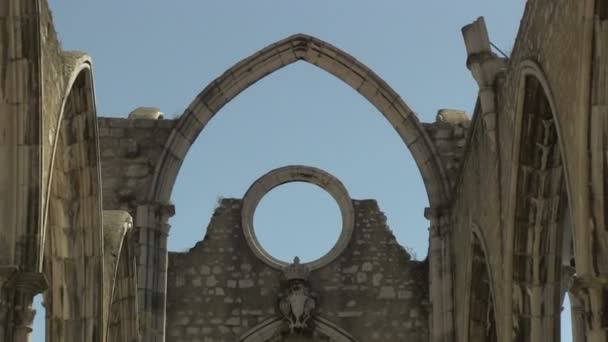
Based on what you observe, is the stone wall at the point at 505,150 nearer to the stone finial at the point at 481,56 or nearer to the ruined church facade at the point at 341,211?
the ruined church facade at the point at 341,211

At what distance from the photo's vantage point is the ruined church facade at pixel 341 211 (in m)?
12.0

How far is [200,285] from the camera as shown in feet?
72.6

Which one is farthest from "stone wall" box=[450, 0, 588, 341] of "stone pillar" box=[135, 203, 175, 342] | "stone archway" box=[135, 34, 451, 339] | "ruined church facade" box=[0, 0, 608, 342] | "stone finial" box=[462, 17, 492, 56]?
"stone pillar" box=[135, 203, 175, 342]

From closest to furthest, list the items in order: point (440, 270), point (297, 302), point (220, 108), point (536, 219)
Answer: point (536, 219), point (440, 270), point (220, 108), point (297, 302)

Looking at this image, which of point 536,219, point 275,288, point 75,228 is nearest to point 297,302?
point 275,288

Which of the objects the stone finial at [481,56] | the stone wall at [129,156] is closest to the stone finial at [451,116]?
the stone wall at [129,156]

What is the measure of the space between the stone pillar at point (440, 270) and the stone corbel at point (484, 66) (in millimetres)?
4103

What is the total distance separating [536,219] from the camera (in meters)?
15.1

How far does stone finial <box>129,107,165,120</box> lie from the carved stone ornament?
280 centimetres

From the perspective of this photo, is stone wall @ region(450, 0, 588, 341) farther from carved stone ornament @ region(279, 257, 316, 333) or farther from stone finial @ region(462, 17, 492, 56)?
carved stone ornament @ region(279, 257, 316, 333)

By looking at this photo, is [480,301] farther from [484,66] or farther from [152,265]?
[152,265]

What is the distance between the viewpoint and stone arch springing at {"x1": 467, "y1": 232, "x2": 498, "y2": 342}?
18125 mm

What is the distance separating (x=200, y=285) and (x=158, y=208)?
179cm

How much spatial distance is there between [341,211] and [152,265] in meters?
3.36
